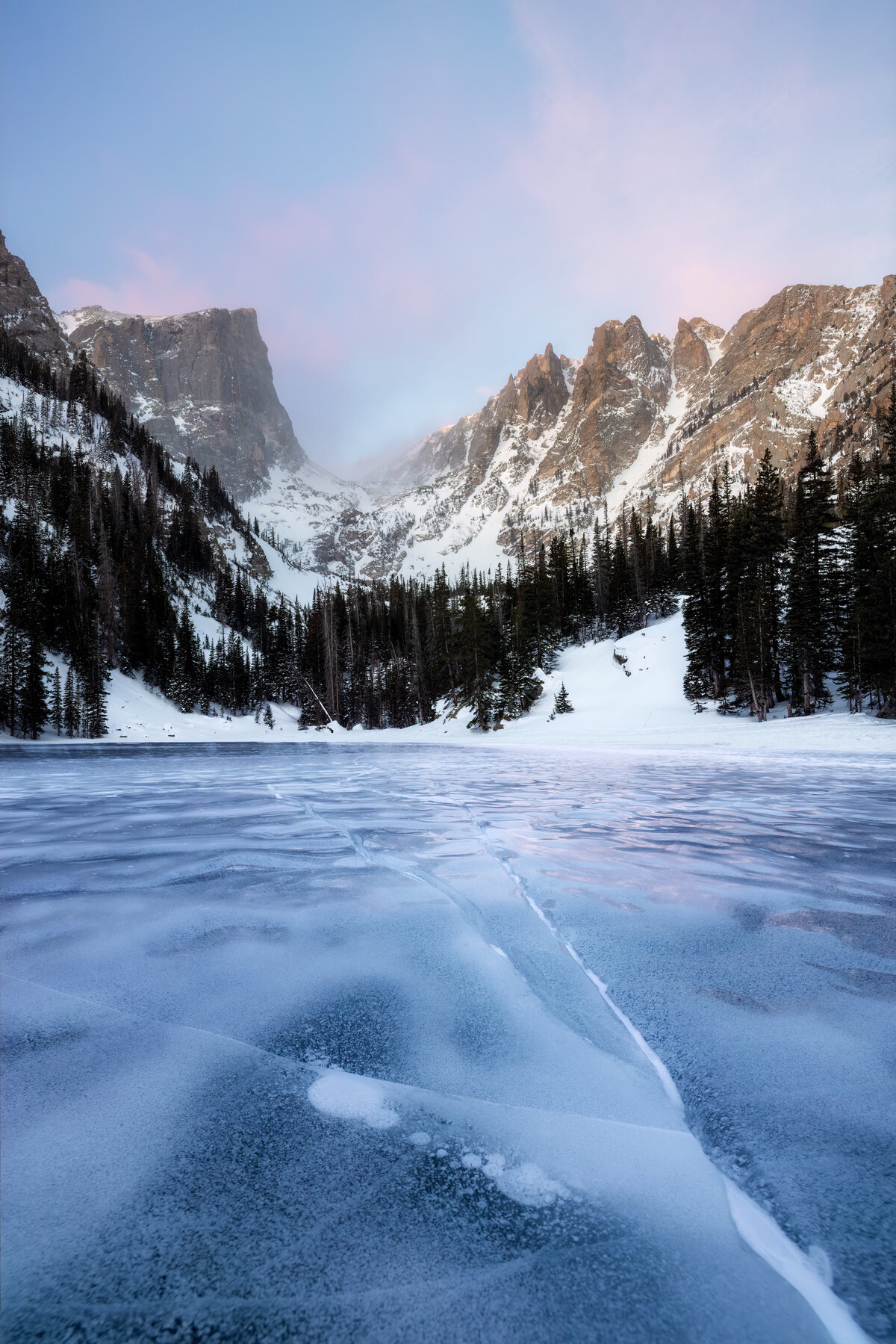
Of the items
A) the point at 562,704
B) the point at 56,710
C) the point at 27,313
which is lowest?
the point at 562,704

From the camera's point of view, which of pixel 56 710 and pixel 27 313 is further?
pixel 27 313

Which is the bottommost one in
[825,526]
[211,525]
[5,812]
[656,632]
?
[5,812]

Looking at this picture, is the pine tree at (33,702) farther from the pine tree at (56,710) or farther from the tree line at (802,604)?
the tree line at (802,604)

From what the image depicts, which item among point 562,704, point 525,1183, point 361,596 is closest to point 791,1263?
point 525,1183

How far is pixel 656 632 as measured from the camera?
45906 millimetres

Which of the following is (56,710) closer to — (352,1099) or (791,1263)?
(352,1099)

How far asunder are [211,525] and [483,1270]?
12174 cm

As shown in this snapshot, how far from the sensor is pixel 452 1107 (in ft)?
4.67

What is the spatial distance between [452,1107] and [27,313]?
164021 mm

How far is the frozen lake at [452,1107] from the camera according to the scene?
92 cm

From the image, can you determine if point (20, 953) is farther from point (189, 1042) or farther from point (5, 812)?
point (5, 812)

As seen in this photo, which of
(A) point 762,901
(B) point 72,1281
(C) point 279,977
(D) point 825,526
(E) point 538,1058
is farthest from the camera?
(D) point 825,526

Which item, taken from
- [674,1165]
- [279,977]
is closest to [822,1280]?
[674,1165]

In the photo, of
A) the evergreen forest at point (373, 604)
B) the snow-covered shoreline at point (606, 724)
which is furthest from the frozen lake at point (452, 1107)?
the evergreen forest at point (373, 604)
